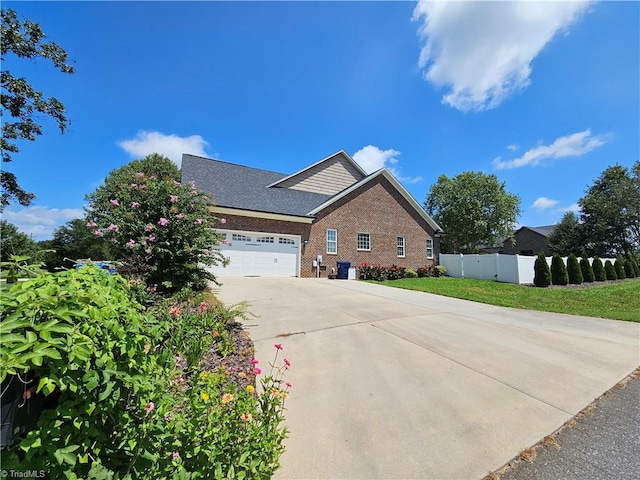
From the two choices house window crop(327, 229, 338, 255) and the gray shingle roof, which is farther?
house window crop(327, 229, 338, 255)

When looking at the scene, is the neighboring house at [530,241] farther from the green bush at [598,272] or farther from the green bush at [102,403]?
the green bush at [102,403]

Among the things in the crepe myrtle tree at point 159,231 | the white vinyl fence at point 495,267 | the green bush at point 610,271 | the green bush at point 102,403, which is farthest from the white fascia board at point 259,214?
the green bush at point 610,271

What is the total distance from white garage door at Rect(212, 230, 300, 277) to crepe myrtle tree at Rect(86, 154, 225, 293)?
6343 mm

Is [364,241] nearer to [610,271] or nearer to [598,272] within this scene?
[598,272]

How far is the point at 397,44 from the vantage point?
9.44 meters

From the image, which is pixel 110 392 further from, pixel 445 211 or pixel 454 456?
pixel 445 211

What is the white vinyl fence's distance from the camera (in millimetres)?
15391

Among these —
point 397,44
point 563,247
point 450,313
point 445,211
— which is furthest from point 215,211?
point 563,247

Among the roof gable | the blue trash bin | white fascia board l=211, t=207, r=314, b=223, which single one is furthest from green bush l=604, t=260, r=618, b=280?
white fascia board l=211, t=207, r=314, b=223

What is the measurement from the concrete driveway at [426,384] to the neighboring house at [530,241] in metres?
39.7

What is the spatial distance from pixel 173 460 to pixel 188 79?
1181cm

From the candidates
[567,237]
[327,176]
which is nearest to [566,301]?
[327,176]

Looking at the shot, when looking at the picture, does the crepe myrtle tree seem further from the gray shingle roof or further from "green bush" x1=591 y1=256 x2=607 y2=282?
"green bush" x1=591 y1=256 x2=607 y2=282

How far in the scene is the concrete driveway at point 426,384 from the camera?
7.21 ft
